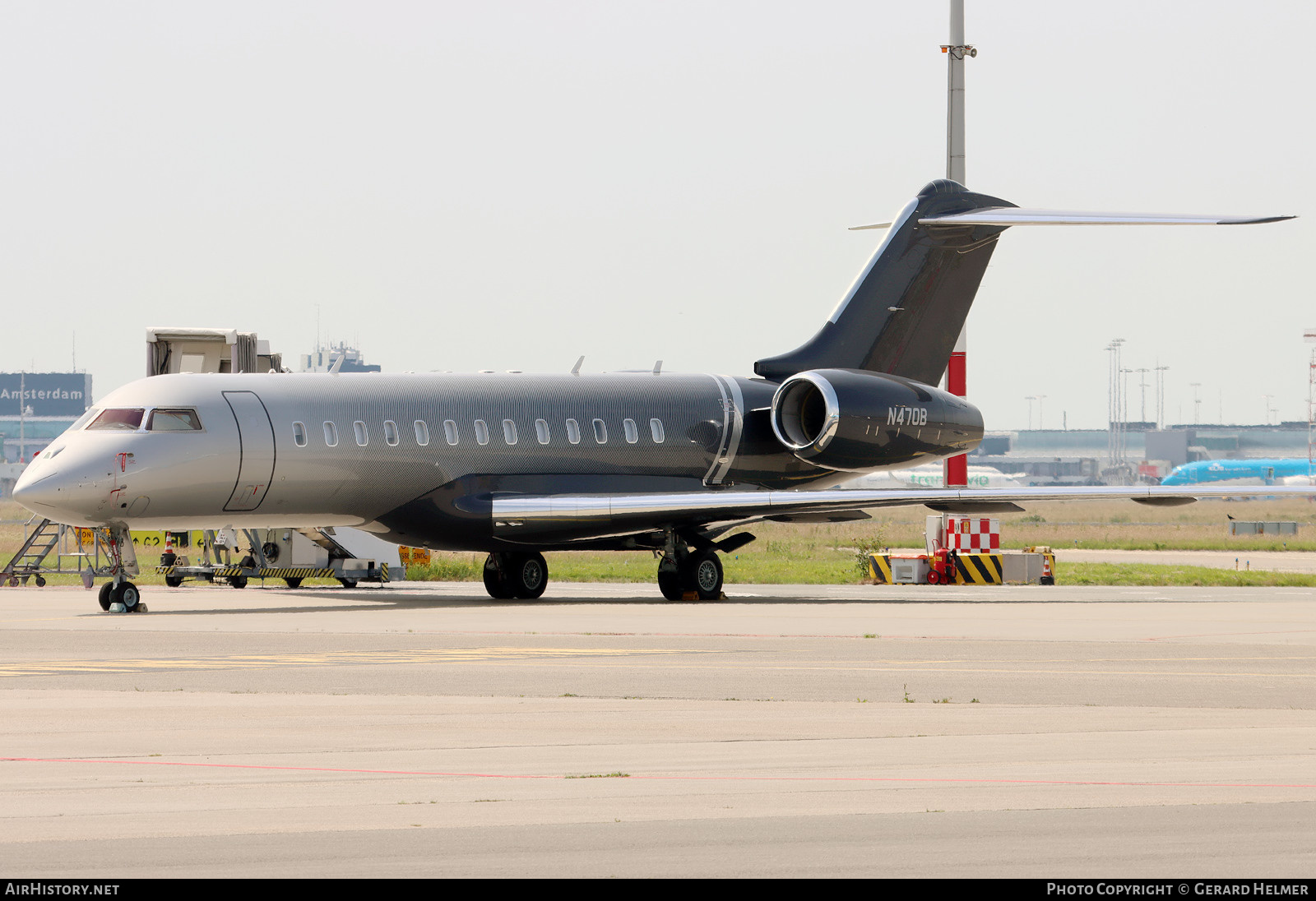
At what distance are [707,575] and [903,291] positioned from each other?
7834 mm

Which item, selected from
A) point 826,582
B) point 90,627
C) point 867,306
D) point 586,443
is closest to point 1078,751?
point 90,627

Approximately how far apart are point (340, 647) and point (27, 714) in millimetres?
7171

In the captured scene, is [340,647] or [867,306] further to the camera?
[867,306]

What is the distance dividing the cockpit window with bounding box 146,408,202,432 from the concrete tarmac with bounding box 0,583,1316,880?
5193 millimetres

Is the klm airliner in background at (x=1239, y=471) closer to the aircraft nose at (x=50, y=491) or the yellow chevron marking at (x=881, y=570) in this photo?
the yellow chevron marking at (x=881, y=570)

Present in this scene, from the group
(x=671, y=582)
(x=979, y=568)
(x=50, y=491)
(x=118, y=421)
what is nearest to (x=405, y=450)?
(x=118, y=421)

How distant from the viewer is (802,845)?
8.40 m

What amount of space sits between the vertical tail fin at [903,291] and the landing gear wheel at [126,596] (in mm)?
13988

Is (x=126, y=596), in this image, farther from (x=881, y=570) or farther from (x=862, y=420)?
(x=881, y=570)

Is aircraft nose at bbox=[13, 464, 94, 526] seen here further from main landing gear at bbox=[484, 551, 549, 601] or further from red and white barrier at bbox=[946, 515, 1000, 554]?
red and white barrier at bbox=[946, 515, 1000, 554]

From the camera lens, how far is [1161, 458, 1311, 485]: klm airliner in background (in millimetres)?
164000
